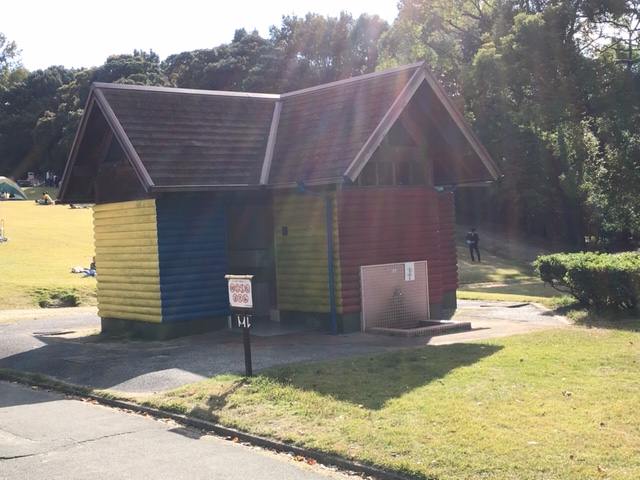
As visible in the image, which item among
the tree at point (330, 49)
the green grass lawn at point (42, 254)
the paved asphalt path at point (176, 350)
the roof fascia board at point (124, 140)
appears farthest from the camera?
the tree at point (330, 49)

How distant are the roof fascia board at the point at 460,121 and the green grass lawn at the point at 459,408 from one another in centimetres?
678

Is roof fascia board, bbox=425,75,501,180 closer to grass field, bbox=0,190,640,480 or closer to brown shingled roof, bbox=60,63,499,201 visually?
brown shingled roof, bbox=60,63,499,201

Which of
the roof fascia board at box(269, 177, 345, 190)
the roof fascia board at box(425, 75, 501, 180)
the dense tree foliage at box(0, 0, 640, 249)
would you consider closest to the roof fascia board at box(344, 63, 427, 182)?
the roof fascia board at box(269, 177, 345, 190)

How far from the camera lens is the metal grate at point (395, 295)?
1781 centimetres

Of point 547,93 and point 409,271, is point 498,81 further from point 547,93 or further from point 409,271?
point 409,271

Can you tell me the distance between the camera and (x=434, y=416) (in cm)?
903

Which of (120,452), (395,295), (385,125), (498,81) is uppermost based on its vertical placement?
(498,81)

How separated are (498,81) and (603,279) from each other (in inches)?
1024

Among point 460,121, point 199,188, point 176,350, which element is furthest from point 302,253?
point 460,121

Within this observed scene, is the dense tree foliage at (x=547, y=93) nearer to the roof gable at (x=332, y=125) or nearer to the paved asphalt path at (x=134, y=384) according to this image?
the paved asphalt path at (x=134, y=384)

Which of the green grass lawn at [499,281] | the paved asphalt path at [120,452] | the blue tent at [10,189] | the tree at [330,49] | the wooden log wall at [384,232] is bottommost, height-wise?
the paved asphalt path at [120,452]

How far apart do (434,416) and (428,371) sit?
2.69 m

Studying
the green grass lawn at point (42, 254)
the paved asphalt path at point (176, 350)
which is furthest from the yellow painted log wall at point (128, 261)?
the green grass lawn at point (42, 254)

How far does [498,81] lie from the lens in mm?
41594
